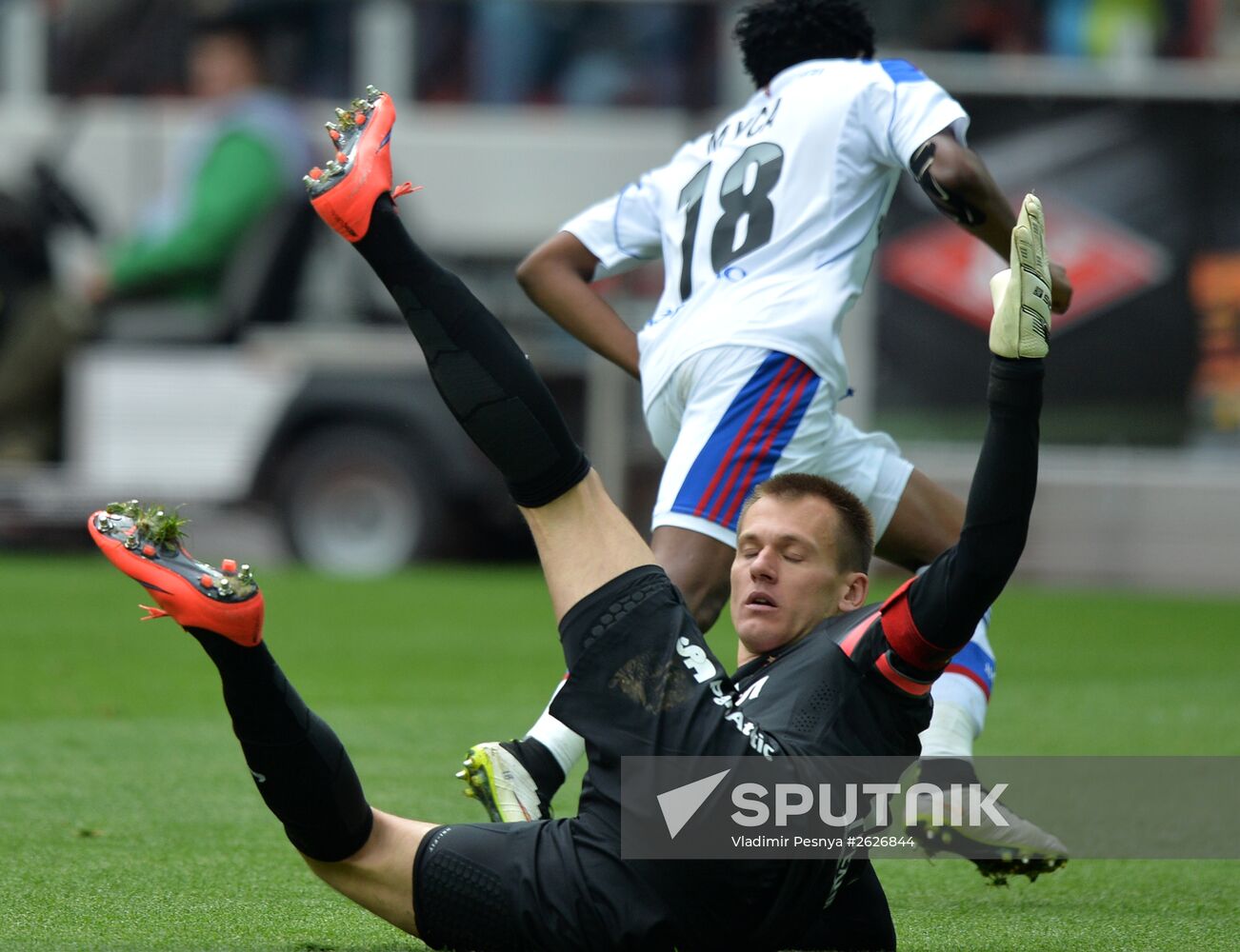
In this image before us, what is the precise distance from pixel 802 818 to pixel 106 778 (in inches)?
122

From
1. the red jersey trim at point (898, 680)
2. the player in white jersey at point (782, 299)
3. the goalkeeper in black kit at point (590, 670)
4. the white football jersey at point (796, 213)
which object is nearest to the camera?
the goalkeeper in black kit at point (590, 670)

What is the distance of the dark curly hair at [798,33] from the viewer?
546cm

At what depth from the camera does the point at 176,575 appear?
3.64 meters

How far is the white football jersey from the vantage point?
201 inches

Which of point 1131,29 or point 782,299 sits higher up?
point 1131,29

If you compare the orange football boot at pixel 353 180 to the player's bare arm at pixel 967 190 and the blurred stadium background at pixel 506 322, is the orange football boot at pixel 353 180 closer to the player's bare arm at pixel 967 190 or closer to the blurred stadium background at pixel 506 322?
the player's bare arm at pixel 967 190

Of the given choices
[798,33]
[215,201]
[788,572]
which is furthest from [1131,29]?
[788,572]

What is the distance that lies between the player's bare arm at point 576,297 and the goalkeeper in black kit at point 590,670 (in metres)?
1.68

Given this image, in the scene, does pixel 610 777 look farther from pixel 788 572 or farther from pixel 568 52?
pixel 568 52

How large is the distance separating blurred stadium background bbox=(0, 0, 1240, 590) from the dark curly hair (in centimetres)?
874

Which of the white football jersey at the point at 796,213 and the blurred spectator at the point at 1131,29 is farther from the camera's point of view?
the blurred spectator at the point at 1131,29

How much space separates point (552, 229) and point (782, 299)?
11.7m

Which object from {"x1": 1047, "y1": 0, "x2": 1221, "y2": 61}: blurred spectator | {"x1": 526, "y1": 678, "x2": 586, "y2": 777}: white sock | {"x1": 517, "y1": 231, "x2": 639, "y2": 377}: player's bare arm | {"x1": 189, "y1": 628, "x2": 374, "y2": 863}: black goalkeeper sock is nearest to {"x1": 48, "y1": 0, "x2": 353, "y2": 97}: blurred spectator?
{"x1": 1047, "y1": 0, "x2": 1221, "y2": 61}: blurred spectator

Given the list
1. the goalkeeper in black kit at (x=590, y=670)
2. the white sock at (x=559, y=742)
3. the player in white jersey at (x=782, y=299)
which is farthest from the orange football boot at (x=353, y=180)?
the white sock at (x=559, y=742)
